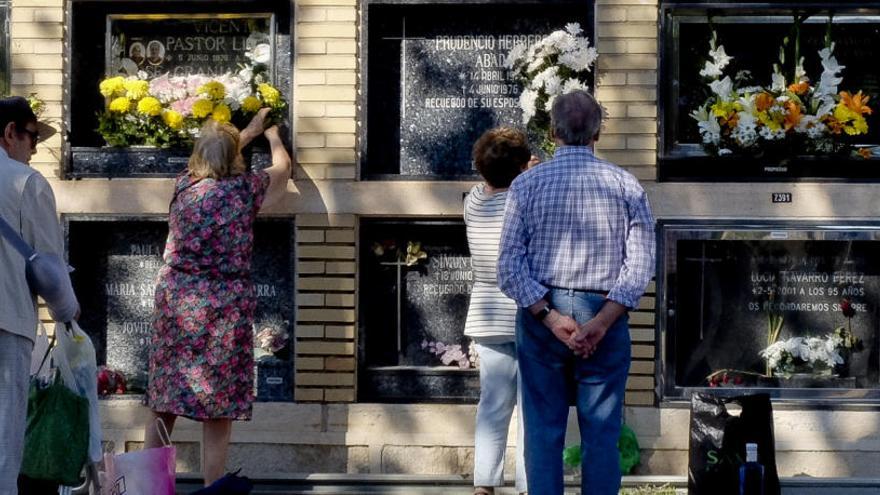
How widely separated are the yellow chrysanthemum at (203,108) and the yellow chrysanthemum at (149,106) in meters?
0.21

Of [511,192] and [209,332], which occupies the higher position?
[511,192]

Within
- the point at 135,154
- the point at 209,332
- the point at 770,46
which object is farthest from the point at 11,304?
the point at 770,46

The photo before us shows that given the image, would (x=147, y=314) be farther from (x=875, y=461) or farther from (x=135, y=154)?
(x=875, y=461)

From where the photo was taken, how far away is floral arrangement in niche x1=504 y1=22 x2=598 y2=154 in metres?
7.78

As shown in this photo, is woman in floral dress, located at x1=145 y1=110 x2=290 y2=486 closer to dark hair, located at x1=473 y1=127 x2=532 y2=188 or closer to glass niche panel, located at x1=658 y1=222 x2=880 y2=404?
dark hair, located at x1=473 y1=127 x2=532 y2=188

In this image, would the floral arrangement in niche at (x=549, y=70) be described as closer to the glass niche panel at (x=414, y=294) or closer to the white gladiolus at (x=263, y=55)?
the glass niche panel at (x=414, y=294)

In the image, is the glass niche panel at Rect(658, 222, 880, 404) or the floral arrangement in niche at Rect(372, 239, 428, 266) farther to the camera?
the floral arrangement in niche at Rect(372, 239, 428, 266)

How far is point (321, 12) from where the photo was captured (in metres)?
8.05

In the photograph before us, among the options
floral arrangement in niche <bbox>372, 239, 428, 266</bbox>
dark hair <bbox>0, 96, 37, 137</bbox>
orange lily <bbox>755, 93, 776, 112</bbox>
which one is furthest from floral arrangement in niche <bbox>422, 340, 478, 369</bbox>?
dark hair <bbox>0, 96, 37, 137</bbox>

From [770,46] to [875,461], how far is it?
2249 mm

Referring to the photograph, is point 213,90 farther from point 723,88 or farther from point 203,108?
point 723,88

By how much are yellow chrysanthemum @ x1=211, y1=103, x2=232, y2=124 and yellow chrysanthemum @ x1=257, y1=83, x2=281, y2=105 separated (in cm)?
22

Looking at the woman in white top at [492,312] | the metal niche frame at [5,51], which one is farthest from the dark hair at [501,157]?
the metal niche frame at [5,51]

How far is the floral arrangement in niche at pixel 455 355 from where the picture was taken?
26.9 feet
